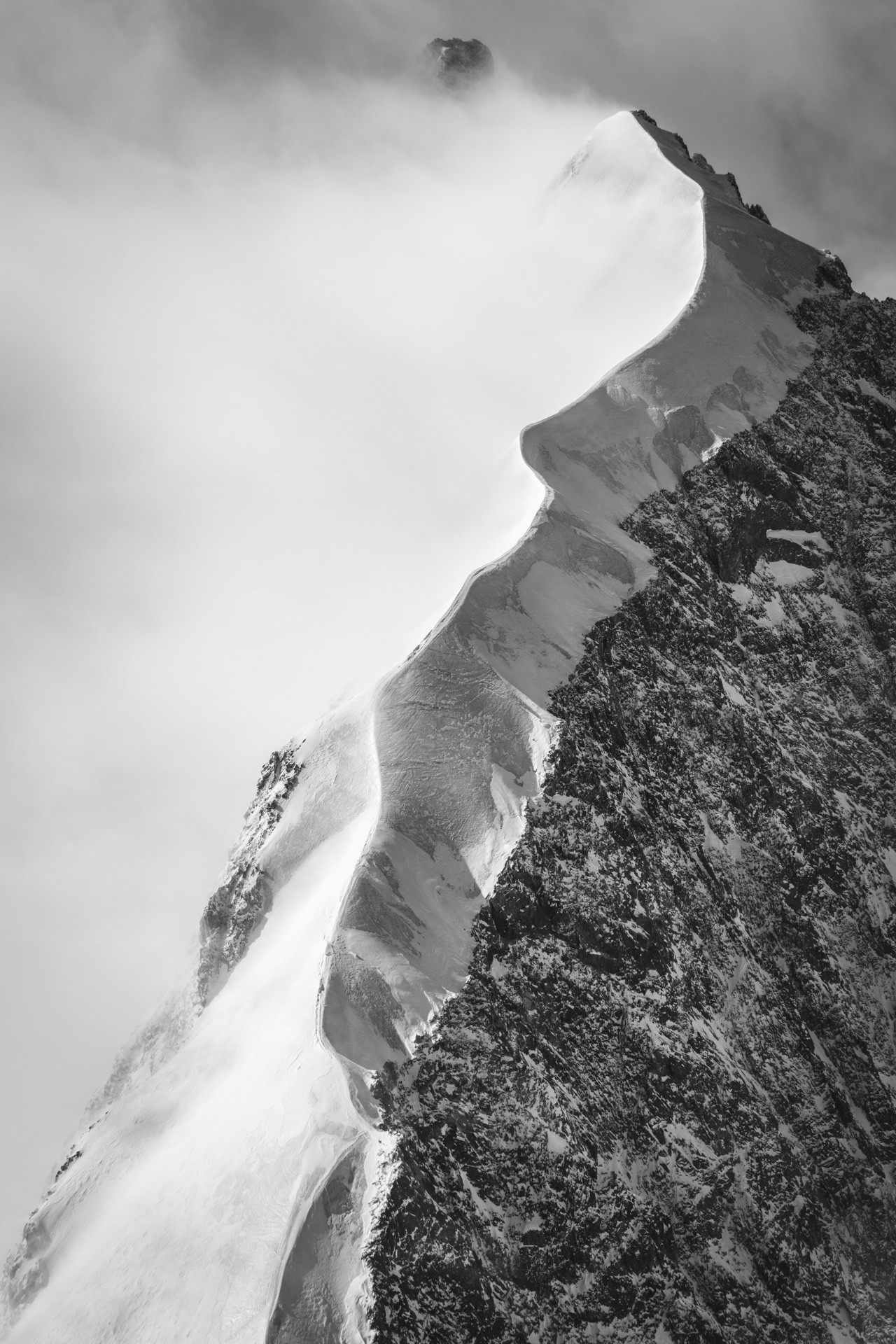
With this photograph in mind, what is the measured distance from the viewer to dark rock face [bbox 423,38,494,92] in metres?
133

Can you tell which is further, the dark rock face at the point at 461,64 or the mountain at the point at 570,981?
the dark rock face at the point at 461,64

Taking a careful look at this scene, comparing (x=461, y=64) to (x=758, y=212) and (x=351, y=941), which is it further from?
(x=351, y=941)

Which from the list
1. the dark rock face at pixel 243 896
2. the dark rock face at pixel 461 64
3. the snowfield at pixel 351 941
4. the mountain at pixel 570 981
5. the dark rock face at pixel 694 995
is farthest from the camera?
the dark rock face at pixel 461 64

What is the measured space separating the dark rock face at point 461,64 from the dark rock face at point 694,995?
9898 centimetres

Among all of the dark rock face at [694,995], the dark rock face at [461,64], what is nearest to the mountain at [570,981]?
the dark rock face at [694,995]

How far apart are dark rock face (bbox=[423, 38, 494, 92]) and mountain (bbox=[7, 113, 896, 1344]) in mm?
95476

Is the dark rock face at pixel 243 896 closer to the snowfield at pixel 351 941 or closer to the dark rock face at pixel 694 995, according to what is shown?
the snowfield at pixel 351 941

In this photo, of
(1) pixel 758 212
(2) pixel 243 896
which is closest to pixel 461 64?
(1) pixel 758 212

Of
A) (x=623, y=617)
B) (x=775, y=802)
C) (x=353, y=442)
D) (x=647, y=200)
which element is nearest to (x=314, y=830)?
(x=623, y=617)

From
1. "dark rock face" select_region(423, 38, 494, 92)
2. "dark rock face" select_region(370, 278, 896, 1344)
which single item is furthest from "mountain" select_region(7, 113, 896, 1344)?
"dark rock face" select_region(423, 38, 494, 92)

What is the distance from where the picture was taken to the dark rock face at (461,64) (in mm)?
133375

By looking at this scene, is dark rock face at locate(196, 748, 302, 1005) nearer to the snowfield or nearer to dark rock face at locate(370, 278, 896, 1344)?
the snowfield

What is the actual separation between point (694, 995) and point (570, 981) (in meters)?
5.71

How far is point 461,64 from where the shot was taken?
440 ft
